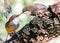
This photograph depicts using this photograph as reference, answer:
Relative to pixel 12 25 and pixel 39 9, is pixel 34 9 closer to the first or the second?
pixel 39 9

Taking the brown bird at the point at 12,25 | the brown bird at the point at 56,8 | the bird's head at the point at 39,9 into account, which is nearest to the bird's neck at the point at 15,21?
the brown bird at the point at 12,25

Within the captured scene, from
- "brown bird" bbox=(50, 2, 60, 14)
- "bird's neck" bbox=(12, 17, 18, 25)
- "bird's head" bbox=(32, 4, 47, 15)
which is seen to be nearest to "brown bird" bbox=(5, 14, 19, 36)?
"bird's neck" bbox=(12, 17, 18, 25)

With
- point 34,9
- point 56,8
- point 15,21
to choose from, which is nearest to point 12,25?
point 15,21

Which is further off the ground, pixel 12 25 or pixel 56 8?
pixel 56 8

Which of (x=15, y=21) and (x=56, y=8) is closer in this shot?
(x=56, y=8)

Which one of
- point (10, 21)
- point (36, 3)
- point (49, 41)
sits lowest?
point (49, 41)

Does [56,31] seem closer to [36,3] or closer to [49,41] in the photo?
[49,41]

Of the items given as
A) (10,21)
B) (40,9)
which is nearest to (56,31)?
(40,9)
